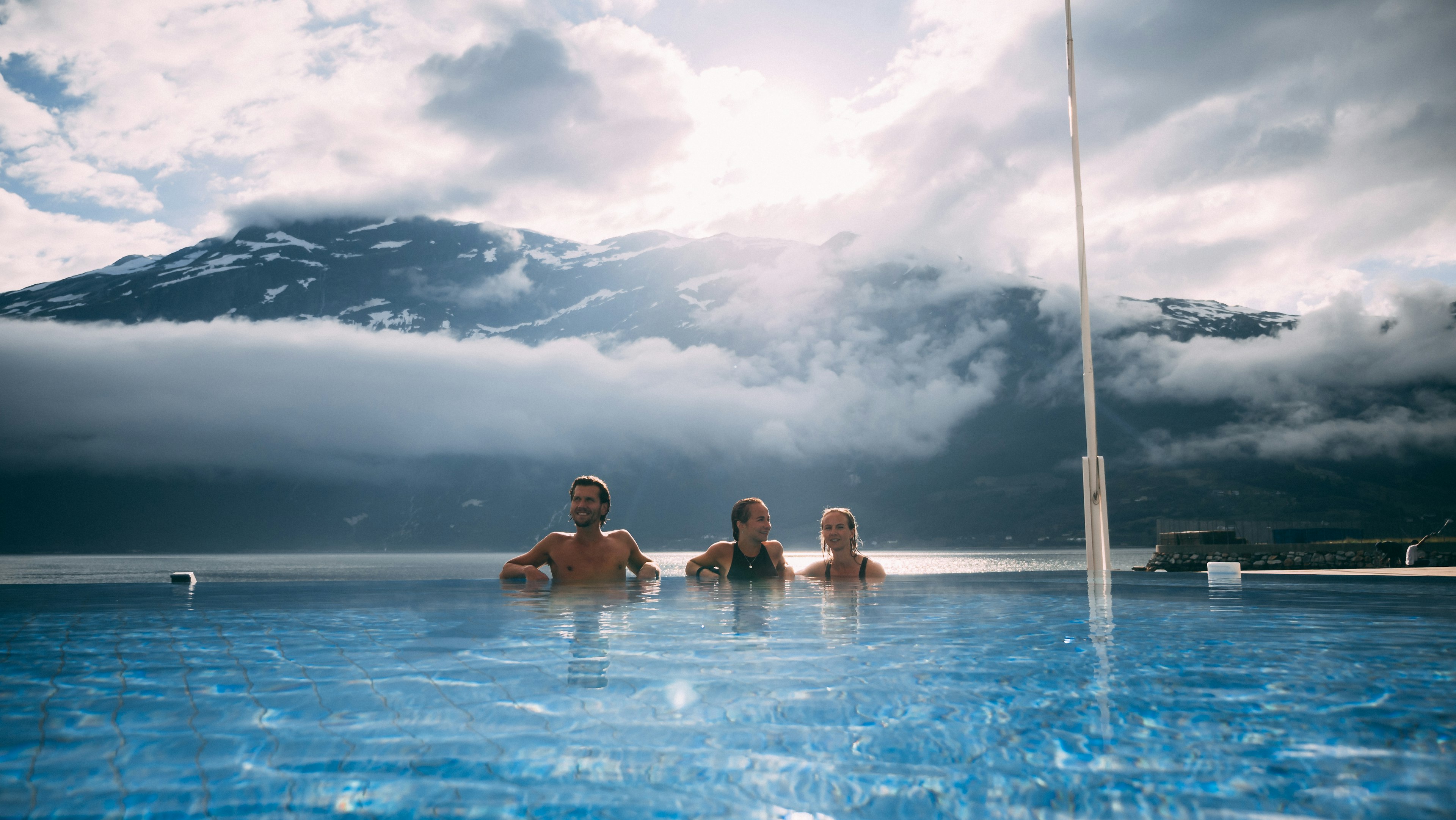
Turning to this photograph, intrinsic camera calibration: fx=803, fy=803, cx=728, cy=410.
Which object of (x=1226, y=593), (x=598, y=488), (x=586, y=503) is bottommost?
(x=1226, y=593)

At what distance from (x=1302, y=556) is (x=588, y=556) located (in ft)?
107

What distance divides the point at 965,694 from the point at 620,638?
9.87ft

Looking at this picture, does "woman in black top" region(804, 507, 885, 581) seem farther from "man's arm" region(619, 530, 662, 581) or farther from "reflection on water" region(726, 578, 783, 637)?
"man's arm" region(619, 530, 662, 581)

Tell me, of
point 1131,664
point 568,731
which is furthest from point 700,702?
point 1131,664

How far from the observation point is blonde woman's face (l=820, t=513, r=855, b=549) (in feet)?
38.5

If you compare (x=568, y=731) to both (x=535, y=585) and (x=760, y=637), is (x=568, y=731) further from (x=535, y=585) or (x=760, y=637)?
(x=535, y=585)

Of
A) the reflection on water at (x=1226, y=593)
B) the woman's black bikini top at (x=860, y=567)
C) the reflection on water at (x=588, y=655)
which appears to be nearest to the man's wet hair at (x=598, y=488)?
the reflection on water at (x=588, y=655)

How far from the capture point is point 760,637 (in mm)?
6168

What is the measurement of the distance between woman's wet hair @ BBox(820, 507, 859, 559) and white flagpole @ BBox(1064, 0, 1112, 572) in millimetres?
3219

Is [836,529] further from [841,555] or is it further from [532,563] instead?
[532,563]

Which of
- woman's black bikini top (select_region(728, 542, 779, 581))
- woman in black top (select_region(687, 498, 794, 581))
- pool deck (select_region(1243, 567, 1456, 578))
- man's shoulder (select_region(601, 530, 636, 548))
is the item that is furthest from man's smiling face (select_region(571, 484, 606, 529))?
pool deck (select_region(1243, 567, 1456, 578))

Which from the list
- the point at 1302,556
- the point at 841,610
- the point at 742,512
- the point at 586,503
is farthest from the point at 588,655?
the point at 1302,556

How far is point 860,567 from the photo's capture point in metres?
12.9

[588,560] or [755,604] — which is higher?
[588,560]
